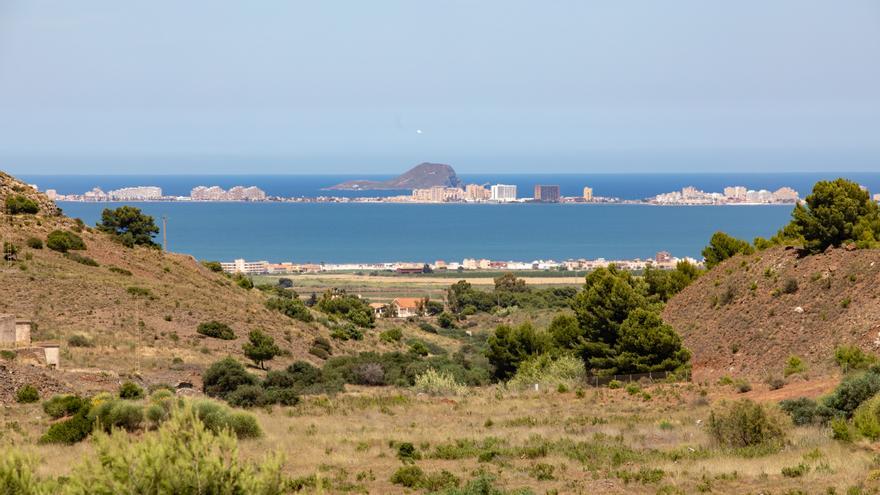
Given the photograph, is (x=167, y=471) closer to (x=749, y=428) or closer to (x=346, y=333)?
(x=749, y=428)

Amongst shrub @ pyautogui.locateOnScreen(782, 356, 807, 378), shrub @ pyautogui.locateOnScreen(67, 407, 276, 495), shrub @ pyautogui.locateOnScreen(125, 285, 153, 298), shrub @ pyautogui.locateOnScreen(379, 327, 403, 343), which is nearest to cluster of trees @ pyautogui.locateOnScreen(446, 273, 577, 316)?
shrub @ pyautogui.locateOnScreen(379, 327, 403, 343)

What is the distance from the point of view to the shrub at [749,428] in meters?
18.6

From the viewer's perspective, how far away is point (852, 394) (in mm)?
20281

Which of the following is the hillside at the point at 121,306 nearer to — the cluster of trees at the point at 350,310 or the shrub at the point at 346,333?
the shrub at the point at 346,333

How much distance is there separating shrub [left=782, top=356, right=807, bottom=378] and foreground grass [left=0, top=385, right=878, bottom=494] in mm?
3256

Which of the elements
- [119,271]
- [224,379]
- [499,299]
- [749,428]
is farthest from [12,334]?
[499,299]

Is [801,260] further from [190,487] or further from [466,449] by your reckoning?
[190,487]

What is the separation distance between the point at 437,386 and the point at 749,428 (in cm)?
1460

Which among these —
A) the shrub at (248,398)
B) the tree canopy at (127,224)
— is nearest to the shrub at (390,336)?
the tree canopy at (127,224)

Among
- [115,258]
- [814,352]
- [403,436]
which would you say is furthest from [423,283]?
[403,436]

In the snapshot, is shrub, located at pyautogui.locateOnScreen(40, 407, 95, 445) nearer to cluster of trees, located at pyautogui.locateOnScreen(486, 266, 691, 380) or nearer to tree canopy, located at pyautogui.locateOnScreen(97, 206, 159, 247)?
cluster of trees, located at pyautogui.locateOnScreen(486, 266, 691, 380)

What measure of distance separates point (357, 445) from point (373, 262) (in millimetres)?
167859

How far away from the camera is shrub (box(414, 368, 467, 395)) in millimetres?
31500

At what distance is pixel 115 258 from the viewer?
5206cm
